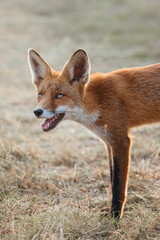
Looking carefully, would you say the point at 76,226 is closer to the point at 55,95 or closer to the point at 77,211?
the point at 77,211

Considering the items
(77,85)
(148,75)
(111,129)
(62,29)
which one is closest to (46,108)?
(77,85)

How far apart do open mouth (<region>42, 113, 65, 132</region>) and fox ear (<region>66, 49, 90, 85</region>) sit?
0.40 m

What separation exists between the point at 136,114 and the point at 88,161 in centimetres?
146

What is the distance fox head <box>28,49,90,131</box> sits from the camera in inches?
120

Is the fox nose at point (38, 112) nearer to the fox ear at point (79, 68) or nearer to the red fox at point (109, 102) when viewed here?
the red fox at point (109, 102)

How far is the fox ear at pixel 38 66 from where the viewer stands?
3.34 metres

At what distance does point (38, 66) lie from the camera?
3439 mm

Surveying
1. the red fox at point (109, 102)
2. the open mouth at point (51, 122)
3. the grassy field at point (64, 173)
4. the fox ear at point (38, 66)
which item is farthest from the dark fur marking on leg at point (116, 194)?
the fox ear at point (38, 66)

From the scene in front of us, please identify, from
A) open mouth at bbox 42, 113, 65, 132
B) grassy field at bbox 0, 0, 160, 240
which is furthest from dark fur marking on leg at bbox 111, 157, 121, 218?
open mouth at bbox 42, 113, 65, 132

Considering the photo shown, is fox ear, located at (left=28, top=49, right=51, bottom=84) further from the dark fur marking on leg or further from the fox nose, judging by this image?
the dark fur marking on leg

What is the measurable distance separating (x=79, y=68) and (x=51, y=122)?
0.66 meters

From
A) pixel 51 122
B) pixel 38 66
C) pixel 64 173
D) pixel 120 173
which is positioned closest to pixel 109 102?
pixel 51 122

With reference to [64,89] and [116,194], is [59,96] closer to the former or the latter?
[64,89]

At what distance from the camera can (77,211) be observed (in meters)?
2.91
